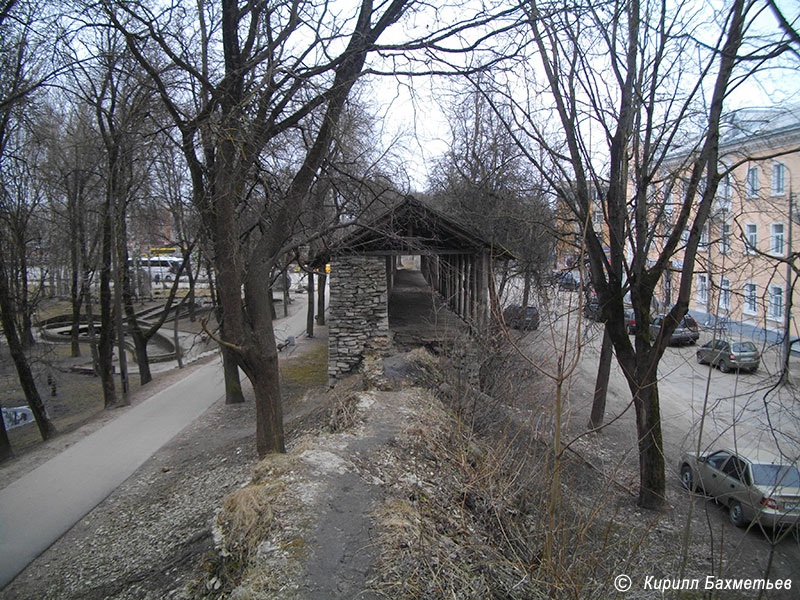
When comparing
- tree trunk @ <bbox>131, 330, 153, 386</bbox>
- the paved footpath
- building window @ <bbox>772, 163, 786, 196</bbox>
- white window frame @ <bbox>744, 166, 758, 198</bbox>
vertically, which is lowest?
the paved footpath

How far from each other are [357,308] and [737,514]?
26.8 feet

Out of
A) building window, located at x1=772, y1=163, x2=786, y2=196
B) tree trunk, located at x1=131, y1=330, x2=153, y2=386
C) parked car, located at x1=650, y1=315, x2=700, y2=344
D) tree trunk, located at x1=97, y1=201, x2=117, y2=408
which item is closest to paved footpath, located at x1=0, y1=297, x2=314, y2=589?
tree trunk, located at x1=97, y1=201, x2=117, y2=408

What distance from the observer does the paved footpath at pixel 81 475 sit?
7191mm

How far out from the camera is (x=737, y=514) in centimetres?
786

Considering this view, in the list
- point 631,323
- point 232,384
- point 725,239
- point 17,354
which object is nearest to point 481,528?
Answer: point 725,239

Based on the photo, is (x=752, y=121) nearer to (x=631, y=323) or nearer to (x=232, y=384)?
(x=631, y=323)

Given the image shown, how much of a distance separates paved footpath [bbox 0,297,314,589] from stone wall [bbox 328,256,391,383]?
14.9 ft

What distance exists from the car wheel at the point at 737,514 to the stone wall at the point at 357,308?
23.5 ft

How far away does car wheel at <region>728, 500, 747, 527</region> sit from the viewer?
7773mm

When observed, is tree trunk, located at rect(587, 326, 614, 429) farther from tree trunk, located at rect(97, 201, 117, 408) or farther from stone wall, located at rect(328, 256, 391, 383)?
tree trunk, located at rect(97, 201, 117, 408)

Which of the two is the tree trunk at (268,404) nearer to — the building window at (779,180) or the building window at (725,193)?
the building window at (725,193)

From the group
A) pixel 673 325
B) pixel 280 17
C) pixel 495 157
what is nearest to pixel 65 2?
pixel 280 17

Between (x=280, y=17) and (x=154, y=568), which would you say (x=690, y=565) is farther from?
(x=280, y=17)

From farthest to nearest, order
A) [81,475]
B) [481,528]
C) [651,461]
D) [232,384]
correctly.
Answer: [232,384] < [81,475] < [651,461] < [481,528]
